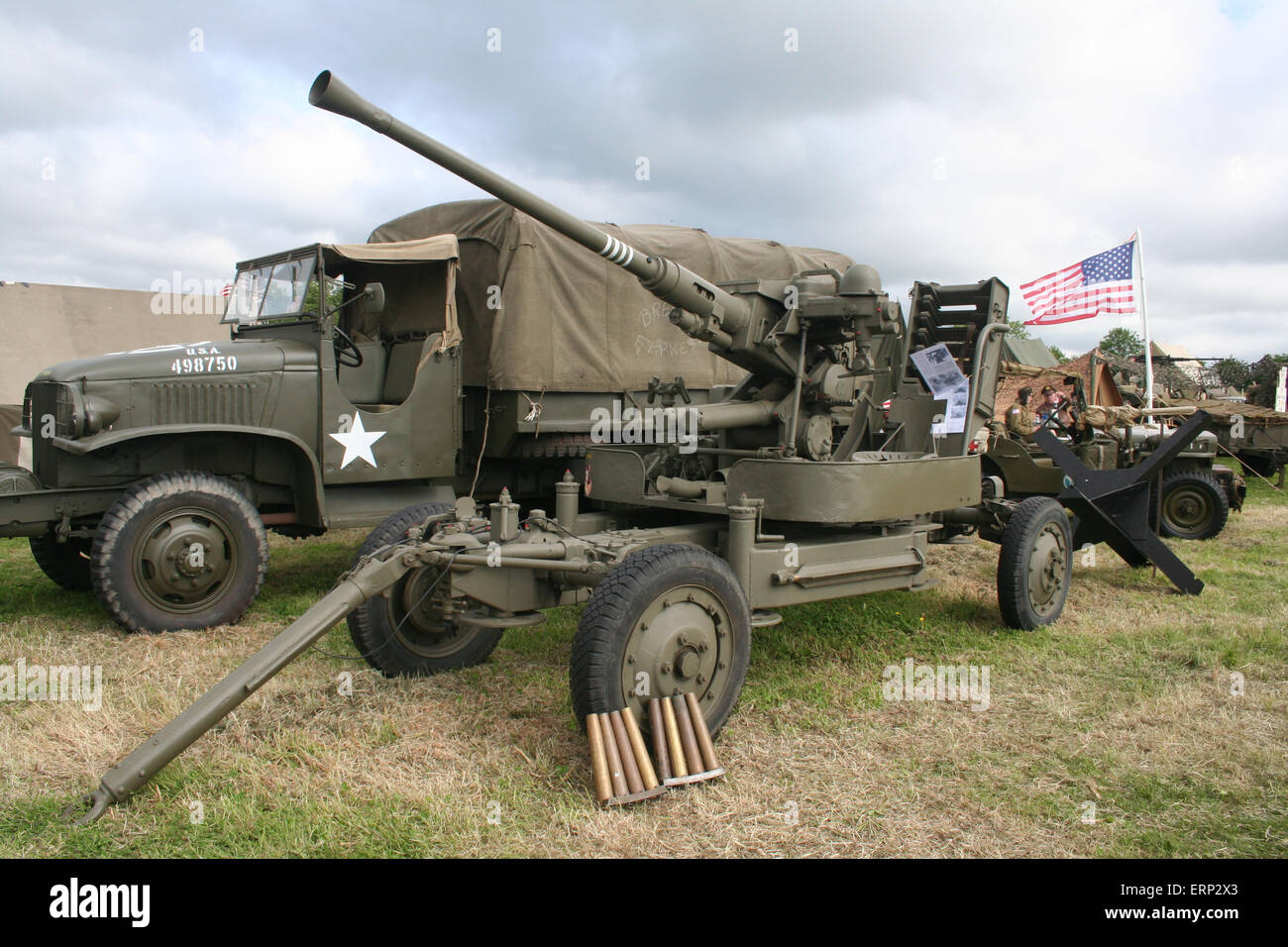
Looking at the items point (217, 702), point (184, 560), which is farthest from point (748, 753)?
point (184, 560)

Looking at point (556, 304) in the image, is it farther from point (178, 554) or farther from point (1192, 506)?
point (1192, 506)

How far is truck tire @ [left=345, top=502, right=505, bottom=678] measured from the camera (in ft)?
15.6

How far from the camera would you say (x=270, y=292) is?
24.5ft

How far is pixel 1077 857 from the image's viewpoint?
3262 mm

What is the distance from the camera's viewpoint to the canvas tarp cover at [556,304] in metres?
7.62

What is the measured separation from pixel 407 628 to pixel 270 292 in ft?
12.6

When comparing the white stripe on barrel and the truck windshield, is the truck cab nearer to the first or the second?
the truck windshield

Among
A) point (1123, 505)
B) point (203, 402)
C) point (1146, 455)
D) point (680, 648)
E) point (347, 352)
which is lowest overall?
point (680, 648)

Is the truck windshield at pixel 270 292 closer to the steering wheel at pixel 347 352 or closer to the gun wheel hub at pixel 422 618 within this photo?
the steering wheel at pixel 347 352

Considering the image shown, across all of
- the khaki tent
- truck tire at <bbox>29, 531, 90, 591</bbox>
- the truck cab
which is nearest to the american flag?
the khaki tent

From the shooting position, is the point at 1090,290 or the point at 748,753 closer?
the point at 748,753

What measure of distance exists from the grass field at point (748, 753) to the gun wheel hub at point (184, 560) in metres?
0.30

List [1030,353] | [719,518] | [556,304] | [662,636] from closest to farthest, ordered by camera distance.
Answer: [662,636], [719,518], [556,304], [1030,353]

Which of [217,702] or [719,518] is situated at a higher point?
[719,518]
